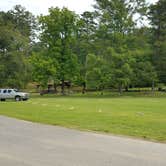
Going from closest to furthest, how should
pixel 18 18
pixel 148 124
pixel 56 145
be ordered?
pixel 56 145
pixel 148 124
pixel 18 18

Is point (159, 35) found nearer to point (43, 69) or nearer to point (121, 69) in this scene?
point (121, 69)

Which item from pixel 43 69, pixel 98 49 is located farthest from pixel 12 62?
pixel 98 49

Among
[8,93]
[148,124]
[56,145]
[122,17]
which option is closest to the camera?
[56,145]

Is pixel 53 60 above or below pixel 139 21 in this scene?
below

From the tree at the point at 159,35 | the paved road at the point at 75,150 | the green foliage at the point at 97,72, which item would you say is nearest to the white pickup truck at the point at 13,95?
the green foliage at the point at 97,72

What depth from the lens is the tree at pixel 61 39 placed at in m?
70.8

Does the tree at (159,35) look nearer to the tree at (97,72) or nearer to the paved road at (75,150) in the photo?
the tree at (97,72)

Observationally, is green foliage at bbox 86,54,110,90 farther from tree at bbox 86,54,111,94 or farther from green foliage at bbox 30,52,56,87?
green foliage at bbox 30,52,56,87

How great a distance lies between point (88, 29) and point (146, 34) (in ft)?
35.4

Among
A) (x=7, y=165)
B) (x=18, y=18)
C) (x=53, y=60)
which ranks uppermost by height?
(x=18, y=18)

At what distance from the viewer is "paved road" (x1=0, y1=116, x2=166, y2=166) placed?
8996 millimetres

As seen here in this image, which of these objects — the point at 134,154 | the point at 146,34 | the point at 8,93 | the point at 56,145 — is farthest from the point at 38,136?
the point at 146,34

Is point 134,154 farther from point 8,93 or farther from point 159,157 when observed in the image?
point 8,93

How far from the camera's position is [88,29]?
76.2 metres
